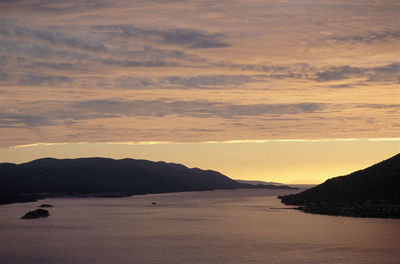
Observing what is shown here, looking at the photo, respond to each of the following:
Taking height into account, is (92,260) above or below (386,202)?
below

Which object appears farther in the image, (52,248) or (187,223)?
(187,223)

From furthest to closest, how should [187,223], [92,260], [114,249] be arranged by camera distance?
[187,223] → [114,249] → [92,260]

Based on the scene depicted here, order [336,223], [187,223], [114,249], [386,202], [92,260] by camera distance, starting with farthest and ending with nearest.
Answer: [386,202]
[187,223]
[336,223]
[114,249]
[92,260]

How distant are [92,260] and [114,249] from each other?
15.3 metres

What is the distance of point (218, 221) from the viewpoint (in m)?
177

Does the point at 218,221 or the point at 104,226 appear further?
the point at 218,221

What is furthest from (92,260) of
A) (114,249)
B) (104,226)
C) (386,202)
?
(386,202)

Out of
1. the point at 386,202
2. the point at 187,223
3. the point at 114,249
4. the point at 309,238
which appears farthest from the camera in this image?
the point at 386,202

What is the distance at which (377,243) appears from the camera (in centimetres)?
11475

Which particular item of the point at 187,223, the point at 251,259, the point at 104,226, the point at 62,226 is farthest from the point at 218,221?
the point at 251,259

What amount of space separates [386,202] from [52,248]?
129 m

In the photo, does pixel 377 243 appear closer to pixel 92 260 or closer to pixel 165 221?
pixel 92 260

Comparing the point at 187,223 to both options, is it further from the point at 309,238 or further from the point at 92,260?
the point at 92,260

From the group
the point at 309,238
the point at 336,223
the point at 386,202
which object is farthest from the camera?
the point at 386,202
